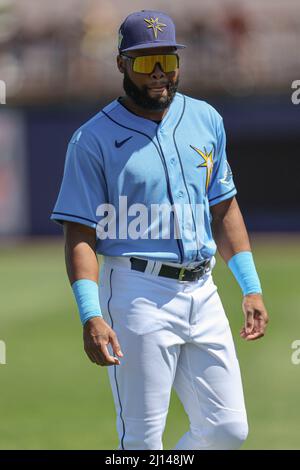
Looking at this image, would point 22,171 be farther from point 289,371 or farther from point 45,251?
point 289,371

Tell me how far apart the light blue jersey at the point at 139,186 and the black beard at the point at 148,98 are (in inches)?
3.2

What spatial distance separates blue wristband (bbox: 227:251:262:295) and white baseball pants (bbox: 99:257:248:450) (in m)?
0.23

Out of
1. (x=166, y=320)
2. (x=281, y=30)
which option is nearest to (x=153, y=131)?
(x=166, y=320)

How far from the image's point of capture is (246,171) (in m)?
25.2

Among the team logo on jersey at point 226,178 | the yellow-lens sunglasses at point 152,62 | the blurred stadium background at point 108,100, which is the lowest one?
the blurred stadium background at point 108,100

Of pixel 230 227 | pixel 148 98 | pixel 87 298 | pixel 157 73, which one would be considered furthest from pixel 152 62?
pixel 87 298

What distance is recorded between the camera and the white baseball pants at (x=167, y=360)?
524cm

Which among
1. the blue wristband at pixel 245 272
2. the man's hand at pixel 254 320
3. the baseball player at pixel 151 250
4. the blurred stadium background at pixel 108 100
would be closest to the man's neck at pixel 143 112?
the baseball player at pixel 151 250

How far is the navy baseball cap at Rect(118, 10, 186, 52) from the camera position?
5.30 m

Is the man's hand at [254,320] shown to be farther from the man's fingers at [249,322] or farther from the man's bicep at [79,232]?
the man's bicep at [79,232]

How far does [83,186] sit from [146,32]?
31.5 inches

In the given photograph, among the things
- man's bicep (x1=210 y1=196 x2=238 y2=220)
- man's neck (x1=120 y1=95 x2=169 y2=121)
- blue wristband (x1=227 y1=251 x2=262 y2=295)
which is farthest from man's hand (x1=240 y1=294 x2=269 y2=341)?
man's neck (x1=120 y1=95 x2=169 y2=121)

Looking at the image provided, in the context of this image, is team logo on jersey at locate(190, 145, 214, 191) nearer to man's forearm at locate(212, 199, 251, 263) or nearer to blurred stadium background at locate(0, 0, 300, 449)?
man's forearm at locate(212, 199, 251, 263)

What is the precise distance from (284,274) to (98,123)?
13428 millimetres
